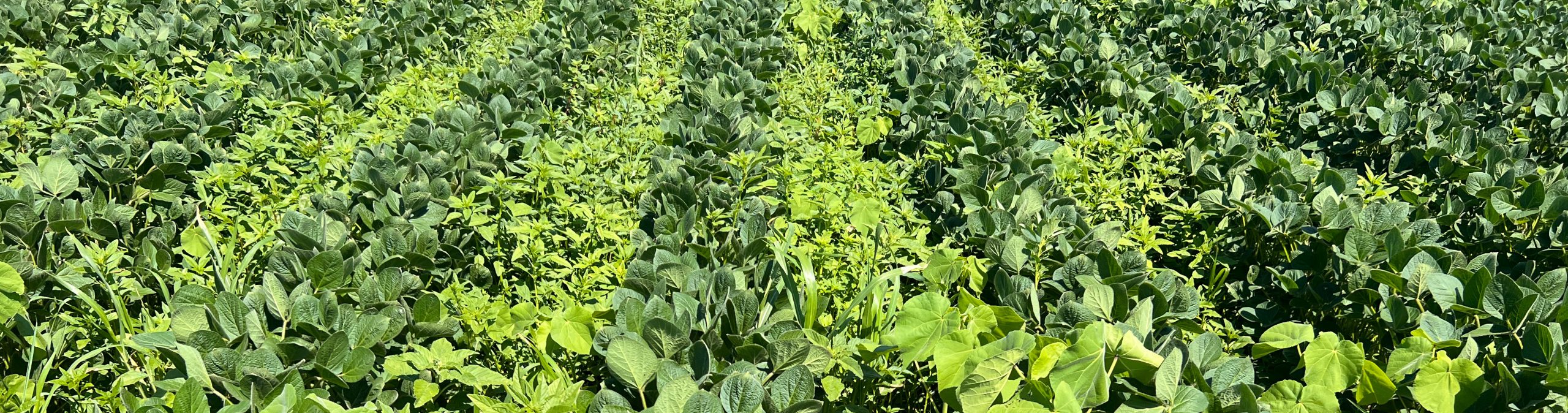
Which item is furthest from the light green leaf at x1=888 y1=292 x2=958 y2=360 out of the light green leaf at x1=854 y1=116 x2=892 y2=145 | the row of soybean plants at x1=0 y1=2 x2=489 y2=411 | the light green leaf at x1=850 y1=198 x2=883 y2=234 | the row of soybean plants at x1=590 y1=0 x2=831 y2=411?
the light green leaf at x1=854 y1=116 x2=892 y2=145

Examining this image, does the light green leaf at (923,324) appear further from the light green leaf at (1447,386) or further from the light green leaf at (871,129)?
the light green leaf at (871,129)

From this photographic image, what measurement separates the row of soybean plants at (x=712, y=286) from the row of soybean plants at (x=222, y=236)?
0.77ft

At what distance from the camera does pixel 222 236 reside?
325 centimetres

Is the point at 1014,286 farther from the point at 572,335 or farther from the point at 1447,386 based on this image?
the point at 572,335

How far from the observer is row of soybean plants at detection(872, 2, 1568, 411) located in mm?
Result: 2172

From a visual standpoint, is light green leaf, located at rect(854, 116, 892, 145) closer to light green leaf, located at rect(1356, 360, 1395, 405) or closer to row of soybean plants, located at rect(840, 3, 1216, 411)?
row of soybean plants, located at rect(840, 3, 1216, 411)

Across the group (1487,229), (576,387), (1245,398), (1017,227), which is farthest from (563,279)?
(1487,229)

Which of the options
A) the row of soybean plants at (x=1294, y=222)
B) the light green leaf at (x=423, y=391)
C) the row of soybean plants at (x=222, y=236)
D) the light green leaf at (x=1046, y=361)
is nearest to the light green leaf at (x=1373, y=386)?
the row of soybean plants at (x=1294, y=222)

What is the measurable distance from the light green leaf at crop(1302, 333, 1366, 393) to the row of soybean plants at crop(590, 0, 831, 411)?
3.42ft

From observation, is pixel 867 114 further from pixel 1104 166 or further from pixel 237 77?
pixel 237 77

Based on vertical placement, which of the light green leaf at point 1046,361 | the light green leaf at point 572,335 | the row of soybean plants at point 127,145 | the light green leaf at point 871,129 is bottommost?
the light green leaf at point 871,129

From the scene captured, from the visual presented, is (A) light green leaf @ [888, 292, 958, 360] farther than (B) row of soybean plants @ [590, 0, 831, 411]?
Yes

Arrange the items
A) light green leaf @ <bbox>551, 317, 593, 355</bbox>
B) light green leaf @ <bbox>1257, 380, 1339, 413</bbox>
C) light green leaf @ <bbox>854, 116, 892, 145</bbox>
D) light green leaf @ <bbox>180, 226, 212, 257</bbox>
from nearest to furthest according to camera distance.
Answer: light green leaf @ <bbox>1257, 380, 1339, 413</bbox>
light green leaf @ <bbox>551, 317, 593, 355</bbox>
light green leaf @ <bbox>180, 226, 212, 257</bbox>
light green leaf @ <bbox>854, 116, 892, 145</bbox>

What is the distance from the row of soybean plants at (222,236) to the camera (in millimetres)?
2277
